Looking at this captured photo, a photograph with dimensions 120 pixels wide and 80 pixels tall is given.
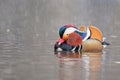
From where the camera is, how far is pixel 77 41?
17.5 meters

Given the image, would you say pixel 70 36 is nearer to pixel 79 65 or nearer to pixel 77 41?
pixel 77 41

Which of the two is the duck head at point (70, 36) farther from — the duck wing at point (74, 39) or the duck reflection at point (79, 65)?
the duck reflection at point (79, 65)

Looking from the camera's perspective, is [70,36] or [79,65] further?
[70,36]

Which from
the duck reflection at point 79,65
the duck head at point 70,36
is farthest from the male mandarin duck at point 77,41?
the duck reflection at point 79,65

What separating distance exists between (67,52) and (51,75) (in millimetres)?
5614

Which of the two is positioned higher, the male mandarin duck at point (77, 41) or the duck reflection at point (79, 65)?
the male mandarin duck at point (77, 41)

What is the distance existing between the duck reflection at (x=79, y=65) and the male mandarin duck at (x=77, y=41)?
42cm

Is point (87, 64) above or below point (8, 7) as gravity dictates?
below

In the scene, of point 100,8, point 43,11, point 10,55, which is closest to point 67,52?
point 10,55

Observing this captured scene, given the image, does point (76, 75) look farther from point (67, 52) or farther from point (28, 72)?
point (67, 52)

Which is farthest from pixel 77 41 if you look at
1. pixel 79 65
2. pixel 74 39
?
pixel 79 65

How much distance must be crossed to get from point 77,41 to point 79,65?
3.89 metres

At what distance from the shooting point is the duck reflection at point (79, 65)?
11648 mm

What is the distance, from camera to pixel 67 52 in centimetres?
1744
